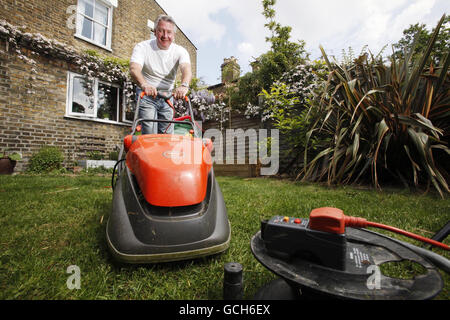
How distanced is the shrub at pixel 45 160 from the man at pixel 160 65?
15.5 feet

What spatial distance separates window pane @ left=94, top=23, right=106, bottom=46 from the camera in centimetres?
735

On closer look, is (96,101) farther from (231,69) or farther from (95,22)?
(231,69)

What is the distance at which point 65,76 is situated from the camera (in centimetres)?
621

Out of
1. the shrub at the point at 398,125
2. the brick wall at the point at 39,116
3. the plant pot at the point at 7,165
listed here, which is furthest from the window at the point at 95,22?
the shrub at the point at 398,125

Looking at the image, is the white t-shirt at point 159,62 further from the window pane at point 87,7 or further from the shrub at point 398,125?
the window pane at point 87,7

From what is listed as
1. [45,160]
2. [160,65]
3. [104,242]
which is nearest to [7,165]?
[45,160]

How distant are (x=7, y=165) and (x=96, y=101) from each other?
2.72 meters

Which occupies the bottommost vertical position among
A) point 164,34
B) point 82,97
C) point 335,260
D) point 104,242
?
point 104,242

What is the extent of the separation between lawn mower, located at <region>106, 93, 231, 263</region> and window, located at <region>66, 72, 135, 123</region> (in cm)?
640

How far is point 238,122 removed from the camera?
6754 millimetres

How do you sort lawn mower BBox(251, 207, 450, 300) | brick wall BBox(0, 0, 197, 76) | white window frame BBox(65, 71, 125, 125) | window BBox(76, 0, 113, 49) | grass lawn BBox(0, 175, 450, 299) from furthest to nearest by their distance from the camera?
window BBox(76, 0, 113, 49)
white window frame BBox(65, 71, 125, 125)
brick wall BBox(0, 0, 197, 76)
grass lawn BBox(0, 175, 450, 299)
lawn mower BBox(251, 207, 450, 300)

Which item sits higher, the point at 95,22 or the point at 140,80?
the point at 95,22

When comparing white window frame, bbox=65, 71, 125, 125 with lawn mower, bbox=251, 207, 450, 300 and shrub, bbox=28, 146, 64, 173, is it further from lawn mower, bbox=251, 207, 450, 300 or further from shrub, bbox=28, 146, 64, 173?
lawn mower, bbox=251, 207, 450, 300

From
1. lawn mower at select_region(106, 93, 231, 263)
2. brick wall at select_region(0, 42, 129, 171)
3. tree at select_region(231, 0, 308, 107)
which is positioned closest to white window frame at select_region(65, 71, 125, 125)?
brick wall at select_region(0, 42, 129, 171)
